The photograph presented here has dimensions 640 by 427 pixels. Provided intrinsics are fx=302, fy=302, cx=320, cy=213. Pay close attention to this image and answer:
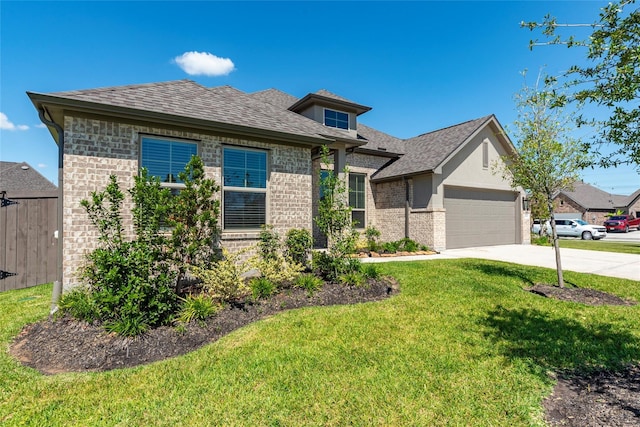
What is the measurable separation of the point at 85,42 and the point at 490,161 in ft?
60.1

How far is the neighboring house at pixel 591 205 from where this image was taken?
4009 cm

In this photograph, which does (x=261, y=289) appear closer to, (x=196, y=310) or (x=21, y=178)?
A: (x=196, y=310)

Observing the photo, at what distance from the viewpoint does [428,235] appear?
14344mm

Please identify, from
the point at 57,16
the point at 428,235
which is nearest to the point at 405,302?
the point at 428,235

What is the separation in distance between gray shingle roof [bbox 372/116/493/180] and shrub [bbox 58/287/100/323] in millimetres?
12851

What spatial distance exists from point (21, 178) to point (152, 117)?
2052cm

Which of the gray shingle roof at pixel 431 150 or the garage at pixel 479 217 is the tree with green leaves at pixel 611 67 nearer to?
the gray shingle roof at pixel 431 150

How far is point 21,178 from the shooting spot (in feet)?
64.2

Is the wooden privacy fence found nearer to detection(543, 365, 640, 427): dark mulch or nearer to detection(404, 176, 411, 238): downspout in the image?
detection(543, 365, 640, 427): dark mulch

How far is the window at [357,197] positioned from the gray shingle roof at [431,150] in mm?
868

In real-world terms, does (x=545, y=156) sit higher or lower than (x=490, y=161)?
lower

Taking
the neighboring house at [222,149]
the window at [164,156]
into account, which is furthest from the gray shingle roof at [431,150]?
the window at [164,156]

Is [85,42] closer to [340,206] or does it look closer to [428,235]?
[340,206]

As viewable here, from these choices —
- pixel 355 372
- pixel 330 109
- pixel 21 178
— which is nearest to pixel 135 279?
pixel 355 372
